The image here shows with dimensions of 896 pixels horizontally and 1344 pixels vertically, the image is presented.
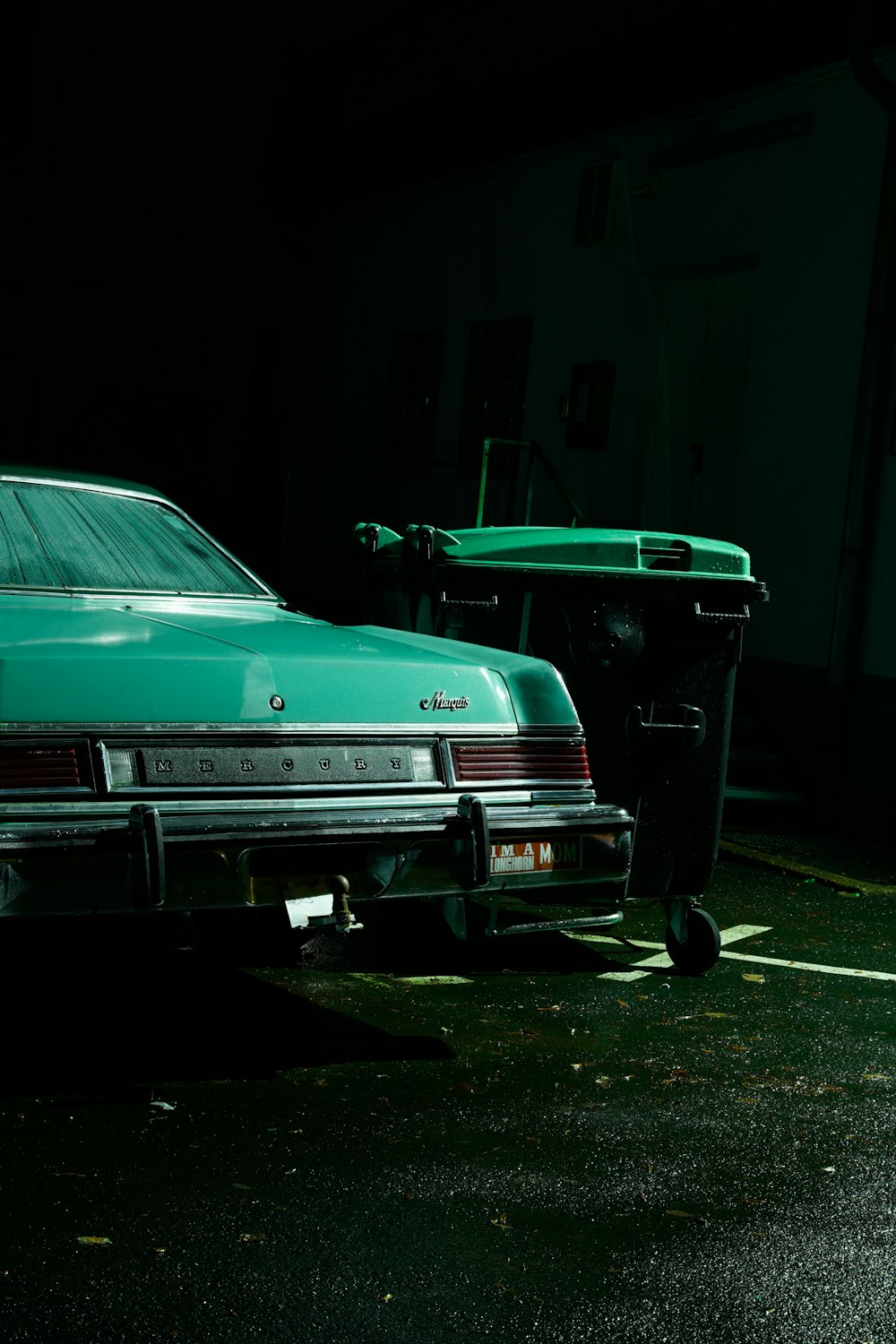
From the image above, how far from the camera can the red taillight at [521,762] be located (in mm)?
4988

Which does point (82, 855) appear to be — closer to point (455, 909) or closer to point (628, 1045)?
point (455, 909)

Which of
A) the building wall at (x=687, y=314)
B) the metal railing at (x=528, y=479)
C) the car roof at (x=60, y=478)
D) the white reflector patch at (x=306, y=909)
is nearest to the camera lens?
the white reflector patch at (x=306, y=909)

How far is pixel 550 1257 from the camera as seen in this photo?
11.7 ft

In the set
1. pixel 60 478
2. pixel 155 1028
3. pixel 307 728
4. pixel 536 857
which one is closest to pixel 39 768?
pixel 307 728

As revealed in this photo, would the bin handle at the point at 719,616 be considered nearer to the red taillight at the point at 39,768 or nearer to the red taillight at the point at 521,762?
the red taillight at the point at 521,762

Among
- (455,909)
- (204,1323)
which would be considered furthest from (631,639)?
(204,1323)

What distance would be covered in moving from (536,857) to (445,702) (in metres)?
0.57

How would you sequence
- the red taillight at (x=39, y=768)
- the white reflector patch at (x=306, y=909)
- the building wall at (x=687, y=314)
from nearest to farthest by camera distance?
the red taillight at (x=39, y=768) → the white reflector patch at (x=306, y=909) → the building wall at (x=687, y=314)

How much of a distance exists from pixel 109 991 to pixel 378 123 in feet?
45.1

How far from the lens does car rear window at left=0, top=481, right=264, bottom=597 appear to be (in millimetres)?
5496

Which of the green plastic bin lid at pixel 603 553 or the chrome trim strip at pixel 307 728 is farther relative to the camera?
the green plastic bin lid at pixel 603 553

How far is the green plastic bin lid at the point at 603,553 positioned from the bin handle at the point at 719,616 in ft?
0.46

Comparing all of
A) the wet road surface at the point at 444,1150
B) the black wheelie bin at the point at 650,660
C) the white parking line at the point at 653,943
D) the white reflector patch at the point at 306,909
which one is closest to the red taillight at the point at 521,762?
the white reflector patch at the point at 306,909

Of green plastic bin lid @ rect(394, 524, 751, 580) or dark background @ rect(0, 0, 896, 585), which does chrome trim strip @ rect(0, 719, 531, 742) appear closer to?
green plastic bin lid @ rect(394, 524, 751, 580)
